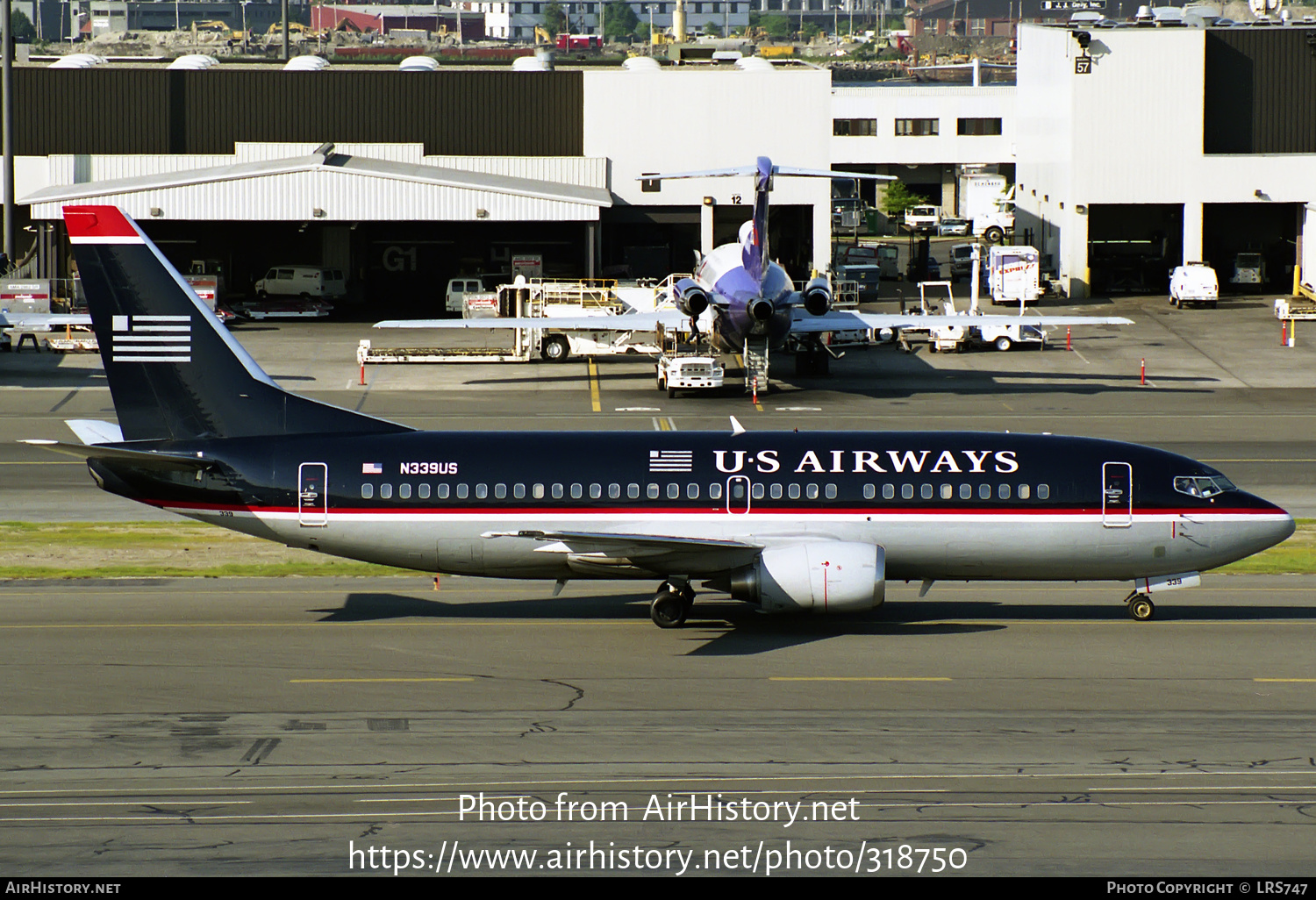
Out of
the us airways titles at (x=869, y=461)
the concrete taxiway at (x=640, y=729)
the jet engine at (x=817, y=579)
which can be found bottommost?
the concrete taxiway at (x=640, y=729)

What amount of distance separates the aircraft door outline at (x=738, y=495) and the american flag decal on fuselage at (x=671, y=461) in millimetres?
806

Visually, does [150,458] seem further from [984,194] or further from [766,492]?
[984,194]

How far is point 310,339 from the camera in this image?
80.7 meters

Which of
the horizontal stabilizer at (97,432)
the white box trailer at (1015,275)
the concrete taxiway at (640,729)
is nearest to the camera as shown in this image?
the concrete taxiway at (640,729)

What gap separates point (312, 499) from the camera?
2894 cm

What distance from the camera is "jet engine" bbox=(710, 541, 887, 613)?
91.0ft

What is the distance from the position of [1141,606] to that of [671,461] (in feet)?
31.2

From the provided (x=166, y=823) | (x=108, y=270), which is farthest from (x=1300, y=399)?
(x=166, y=823)

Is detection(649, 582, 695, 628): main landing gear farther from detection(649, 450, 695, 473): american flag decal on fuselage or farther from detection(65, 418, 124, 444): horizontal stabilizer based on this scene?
detection(65, 418, 124, 444): horizontal stabilizer

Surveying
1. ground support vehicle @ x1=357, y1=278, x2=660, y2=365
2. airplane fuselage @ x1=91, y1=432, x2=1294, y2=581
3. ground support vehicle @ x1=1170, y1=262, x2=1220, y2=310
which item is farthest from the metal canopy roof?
airplane fuselage @ x1=91, y1=432, x2=1294, y2=581

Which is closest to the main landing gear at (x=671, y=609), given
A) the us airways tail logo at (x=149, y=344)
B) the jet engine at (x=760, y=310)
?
the us airways tail logo at (x=149, y=344)

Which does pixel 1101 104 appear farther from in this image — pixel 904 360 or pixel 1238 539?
pixel 1238 539

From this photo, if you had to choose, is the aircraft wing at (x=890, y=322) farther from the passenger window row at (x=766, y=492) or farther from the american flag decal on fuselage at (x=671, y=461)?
the american flag decal on fuselage at (x=671, y=461)

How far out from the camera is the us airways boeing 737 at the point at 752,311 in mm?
61531
